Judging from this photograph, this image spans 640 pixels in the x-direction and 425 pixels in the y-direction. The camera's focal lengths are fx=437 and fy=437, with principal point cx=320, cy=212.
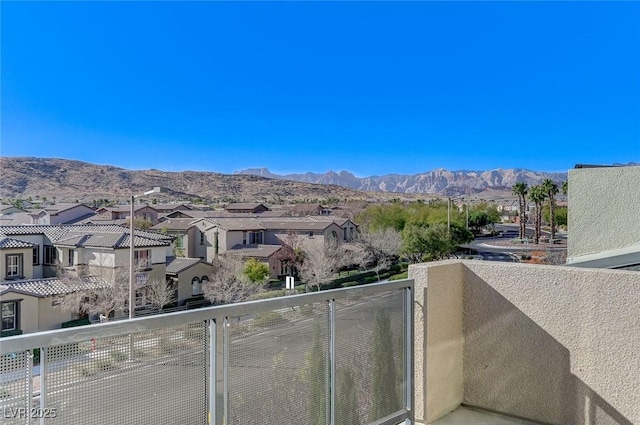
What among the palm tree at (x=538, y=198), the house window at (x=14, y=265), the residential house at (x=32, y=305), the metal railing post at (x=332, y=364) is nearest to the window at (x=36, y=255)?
the house window at (x=14, y=265)

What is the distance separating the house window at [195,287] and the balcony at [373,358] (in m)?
26.0

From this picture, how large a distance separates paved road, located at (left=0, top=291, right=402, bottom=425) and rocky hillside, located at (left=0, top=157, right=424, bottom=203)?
1025 inches

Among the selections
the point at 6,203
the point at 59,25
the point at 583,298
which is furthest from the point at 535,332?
the point at 59,25

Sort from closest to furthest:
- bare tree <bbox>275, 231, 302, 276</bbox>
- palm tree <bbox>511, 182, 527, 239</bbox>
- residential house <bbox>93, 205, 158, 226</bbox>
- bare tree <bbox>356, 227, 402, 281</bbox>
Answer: residential house <bbox>93, 205, 158, 226</bbox> → bare tree <bbox>275, 231, 302, 276</bbox> → bare tree <bbox>356, 227, 402, 281</bbox> → palm tree <bbox>511, 182, 527, 239</bbox>

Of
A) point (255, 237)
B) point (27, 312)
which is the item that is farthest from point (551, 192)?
point (27, 312)

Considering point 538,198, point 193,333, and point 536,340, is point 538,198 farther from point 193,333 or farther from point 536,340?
point 193,333

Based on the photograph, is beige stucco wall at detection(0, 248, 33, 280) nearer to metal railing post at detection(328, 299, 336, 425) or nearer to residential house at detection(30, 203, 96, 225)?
residential house at detection(30, 203, 96, 225)

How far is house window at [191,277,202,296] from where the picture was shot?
2723 cm

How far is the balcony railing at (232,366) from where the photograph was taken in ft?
4.19

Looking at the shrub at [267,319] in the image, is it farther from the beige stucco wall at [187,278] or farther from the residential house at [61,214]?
the residential house at [61,214]

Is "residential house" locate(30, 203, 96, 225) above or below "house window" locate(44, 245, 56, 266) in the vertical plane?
above

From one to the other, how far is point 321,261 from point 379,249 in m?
6.24

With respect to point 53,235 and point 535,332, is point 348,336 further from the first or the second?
point 53,235

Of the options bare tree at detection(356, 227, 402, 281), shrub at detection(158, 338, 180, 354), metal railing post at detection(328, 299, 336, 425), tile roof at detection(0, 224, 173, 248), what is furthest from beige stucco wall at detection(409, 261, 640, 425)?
bare tree at detection(356, 227, 402, 281)
